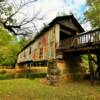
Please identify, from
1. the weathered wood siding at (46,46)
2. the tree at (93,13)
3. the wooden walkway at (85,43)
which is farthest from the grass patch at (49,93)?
the tree at (93,13)

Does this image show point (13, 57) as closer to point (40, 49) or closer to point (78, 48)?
point (40, 49)

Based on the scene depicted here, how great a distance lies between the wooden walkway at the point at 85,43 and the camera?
73.9 feet

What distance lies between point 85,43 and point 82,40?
160 cm

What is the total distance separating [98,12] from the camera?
38875 millimetres

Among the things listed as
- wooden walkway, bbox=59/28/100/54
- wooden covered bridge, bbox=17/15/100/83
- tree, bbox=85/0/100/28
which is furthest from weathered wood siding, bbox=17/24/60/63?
tree, bbox=85/0/100/28

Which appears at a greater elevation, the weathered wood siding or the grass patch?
the weathered wood siding

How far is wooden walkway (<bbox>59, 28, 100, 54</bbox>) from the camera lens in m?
22.5

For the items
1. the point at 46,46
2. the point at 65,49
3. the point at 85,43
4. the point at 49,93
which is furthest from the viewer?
the point at 46,46

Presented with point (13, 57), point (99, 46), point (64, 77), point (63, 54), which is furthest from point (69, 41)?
point (13, 57)

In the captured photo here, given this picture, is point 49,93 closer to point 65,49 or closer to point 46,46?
point 65,49

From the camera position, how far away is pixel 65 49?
28391 millimetres

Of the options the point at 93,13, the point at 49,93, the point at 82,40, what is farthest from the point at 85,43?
the point at 93,13

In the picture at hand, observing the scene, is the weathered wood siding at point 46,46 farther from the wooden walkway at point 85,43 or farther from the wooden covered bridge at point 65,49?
the wooden walkway at point 85,43

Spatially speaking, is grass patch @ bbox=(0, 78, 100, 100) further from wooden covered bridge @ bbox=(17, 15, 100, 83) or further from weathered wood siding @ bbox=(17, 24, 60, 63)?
weathered wood siding @ bbox=(17, 24, 60, 63)
